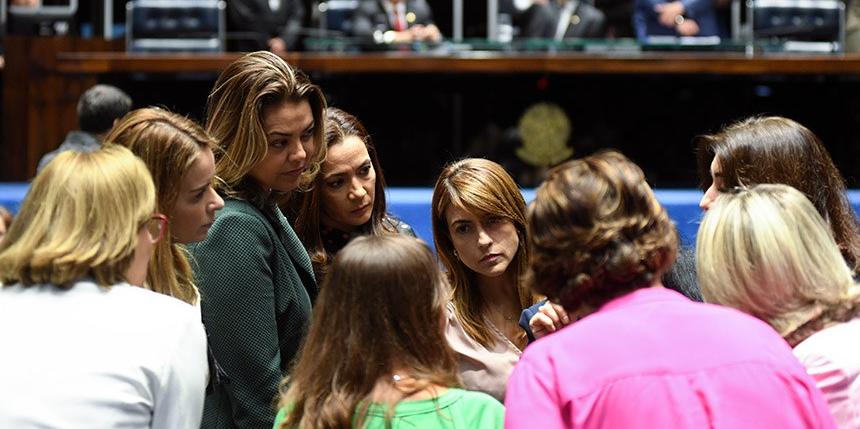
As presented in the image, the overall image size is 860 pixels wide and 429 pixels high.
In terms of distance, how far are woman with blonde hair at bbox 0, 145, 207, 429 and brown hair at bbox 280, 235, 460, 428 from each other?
0.72ft

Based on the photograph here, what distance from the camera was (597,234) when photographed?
1.81 metres

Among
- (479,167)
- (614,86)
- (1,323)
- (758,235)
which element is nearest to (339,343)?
(1,323)

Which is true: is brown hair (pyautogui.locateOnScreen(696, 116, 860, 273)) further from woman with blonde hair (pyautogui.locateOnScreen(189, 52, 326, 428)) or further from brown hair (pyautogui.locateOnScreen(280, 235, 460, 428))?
brown hair (pyautogui.locateOnScreen(280, 235, 460, 428))

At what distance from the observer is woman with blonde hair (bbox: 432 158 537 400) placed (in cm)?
293

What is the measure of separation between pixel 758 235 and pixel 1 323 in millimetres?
1186

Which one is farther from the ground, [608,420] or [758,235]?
[758,235]

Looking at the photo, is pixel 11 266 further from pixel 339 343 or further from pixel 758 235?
pixel 758 235

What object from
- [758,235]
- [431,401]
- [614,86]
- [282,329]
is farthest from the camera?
[614,86]

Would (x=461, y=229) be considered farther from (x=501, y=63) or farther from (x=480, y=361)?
(x=501, y=63)

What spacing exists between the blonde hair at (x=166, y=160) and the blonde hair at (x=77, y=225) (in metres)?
0.43

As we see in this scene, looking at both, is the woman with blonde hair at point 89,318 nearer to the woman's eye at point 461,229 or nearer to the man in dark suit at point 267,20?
the woman's eye at point 461,229

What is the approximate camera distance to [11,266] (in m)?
1.98

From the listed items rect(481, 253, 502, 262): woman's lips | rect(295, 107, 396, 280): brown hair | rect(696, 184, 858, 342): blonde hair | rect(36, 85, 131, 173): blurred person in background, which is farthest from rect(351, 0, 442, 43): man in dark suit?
rect(696, 184, 858, 342): blonde hair

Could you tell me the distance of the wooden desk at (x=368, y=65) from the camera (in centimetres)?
761
